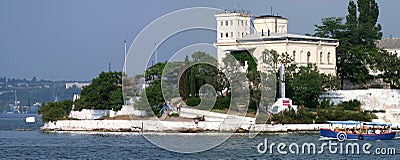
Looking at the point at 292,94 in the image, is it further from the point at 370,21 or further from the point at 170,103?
the point at 370,21

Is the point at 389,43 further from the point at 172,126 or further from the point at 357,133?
the point at 357,133

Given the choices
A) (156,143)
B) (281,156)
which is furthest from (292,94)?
(281,156)

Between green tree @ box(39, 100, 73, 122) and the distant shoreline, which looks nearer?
the distant shoreline

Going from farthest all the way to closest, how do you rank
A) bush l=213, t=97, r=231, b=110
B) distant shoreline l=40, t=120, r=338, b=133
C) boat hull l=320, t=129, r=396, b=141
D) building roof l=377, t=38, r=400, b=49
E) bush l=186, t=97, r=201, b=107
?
building roof l=377, t=38, r=400, b=49, bush l=213, t=97, r=231, b=110, bush l=186, t=97, r=201, b=107, distant shoreline l=40, t=120, r=338, b=133, boat hull l=320, t=129, r=396, b=141

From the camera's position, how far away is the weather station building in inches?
3386

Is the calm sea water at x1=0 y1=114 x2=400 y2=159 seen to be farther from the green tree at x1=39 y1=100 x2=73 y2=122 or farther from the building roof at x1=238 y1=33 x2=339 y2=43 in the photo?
the building roof at x1=238 y1=33 x2=339 y2=43

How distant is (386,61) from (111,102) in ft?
79.7

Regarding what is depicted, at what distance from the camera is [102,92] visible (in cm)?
8188

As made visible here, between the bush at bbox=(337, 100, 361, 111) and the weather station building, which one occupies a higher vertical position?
the weather station building

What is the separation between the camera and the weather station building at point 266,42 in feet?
282

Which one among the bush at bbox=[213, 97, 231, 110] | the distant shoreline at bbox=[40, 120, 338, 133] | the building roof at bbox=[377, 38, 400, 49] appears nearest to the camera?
the distant shoreline at bbox=[40, 120, 338, 133]

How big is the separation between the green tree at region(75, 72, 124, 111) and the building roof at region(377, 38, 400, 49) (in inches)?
1140

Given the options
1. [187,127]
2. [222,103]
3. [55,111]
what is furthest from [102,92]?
[187,127]

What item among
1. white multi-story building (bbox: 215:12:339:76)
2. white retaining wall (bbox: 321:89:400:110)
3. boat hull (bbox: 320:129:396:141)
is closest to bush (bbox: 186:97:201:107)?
white multi-story building (bbox: 215:12:339:76)
